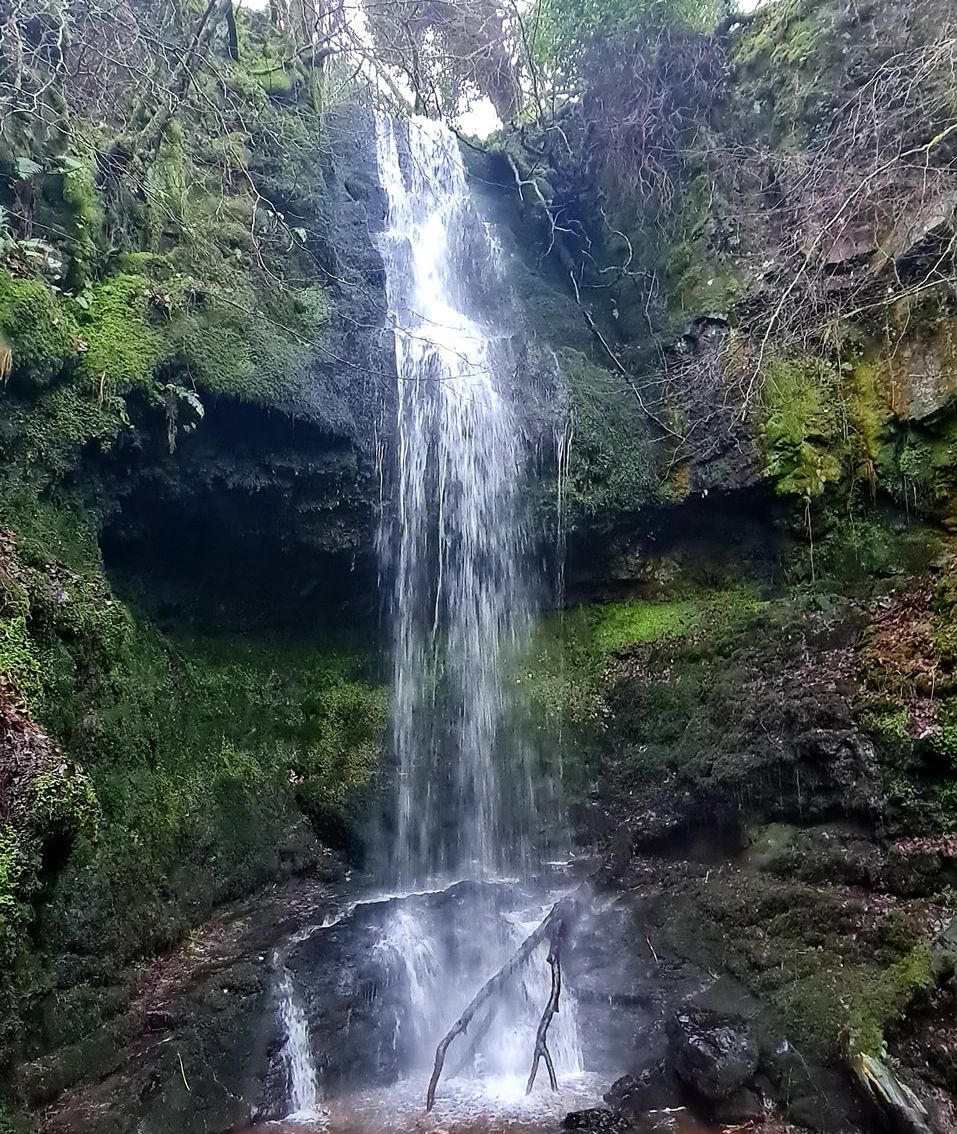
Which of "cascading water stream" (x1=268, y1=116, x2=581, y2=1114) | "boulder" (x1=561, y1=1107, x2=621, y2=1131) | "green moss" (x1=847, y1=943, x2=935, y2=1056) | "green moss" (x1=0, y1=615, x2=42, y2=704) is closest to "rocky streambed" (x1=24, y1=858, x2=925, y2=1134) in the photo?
"boulder" (x1=561, y1=1107, x2=621, y2=1131)

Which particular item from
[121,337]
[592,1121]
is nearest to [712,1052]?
[592,1121]

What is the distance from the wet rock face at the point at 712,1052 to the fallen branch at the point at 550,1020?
70cm

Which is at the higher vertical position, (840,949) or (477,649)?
(477,649)

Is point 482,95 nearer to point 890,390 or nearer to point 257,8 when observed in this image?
point 257,8

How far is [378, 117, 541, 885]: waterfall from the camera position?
24.2 feet

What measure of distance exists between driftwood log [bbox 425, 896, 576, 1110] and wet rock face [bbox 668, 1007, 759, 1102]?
732 mm

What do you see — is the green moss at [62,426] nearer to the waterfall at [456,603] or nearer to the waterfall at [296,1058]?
the waterfall at [456,603]

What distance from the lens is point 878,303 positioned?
6.85 metres

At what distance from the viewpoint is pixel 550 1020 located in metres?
4.88

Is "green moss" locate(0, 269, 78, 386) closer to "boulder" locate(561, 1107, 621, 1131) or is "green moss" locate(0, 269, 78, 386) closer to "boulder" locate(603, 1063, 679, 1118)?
"boulder" locate(561, 1107, 621, 1131)

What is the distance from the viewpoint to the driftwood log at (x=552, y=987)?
4.52 meters

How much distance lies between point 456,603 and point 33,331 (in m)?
4.38

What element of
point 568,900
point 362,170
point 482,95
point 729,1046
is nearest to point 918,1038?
point 729,1046

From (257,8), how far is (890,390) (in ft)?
27.0
